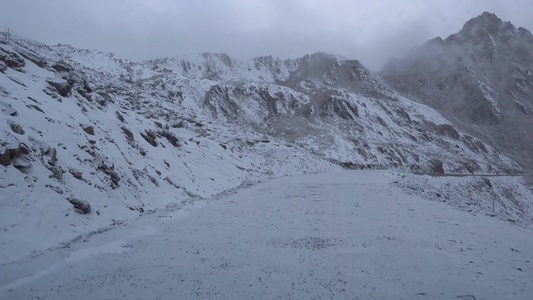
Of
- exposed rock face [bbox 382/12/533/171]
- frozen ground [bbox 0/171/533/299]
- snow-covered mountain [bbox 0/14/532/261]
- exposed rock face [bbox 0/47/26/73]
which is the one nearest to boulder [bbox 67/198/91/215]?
snow-covered mountain [bbox 0/14/532/261]

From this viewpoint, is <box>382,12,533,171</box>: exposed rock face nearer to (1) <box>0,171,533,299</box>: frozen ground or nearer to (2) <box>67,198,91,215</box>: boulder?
(1) <box>0,171,533,299</box>: frozen ground

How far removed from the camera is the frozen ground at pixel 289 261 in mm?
6824

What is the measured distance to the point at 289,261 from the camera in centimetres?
864

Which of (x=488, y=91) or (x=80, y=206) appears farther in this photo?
(x=488, y=91)

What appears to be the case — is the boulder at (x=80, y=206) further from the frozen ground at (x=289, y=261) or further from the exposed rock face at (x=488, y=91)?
the exposed rock face at (x=488, y=91)

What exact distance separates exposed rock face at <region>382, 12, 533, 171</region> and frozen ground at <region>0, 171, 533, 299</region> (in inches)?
5637

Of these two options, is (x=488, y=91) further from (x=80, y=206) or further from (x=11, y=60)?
(x=80, y=206)

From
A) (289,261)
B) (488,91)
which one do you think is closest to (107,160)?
(289,261)

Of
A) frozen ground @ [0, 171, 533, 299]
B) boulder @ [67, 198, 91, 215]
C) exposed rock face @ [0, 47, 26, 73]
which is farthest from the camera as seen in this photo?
exposed rock face @ [0, 47, 26, 73]

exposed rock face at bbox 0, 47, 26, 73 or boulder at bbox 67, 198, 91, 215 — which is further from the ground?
exposed rock face at bbox 0, 47, 26, 73

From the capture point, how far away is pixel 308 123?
351ft

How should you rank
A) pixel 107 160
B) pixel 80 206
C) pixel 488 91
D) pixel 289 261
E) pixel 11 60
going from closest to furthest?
pixel 289 261, pixel 80 206, pixel 107 160, pixel 11 60, pixel 488 91

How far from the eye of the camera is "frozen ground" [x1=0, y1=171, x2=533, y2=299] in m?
6.82

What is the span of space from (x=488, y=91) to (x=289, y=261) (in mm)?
199650
